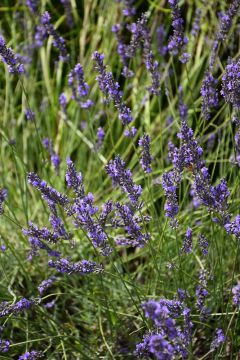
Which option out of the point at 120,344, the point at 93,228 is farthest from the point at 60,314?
the point at 93,228

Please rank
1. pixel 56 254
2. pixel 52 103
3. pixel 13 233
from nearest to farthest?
pixel 56 254
pixel 13 233
pixel 52 103

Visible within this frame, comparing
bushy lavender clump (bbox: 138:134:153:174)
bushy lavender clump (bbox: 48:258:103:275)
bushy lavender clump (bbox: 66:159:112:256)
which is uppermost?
bushy lavender clump (bbox: 138:134:153:174)

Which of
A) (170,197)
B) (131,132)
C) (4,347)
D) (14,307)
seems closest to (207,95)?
(131,132)

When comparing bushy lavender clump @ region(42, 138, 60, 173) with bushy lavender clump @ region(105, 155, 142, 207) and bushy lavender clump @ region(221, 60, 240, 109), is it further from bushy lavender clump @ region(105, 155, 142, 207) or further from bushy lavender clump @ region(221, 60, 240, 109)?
bushy lavender clump @ region(221, 60, 240, 109)

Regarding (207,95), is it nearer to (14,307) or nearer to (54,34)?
(54,34)

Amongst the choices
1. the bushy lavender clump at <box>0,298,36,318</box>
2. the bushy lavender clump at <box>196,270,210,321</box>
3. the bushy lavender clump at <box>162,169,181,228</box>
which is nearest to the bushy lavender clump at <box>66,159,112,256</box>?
the bushy lavender clump at <box>162,169,181,228</box>

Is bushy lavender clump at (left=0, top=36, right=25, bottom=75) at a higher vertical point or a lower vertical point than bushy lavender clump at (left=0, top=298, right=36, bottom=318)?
higher

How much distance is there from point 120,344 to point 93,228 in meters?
0.97

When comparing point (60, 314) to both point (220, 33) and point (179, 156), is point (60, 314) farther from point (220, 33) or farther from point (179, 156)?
point (220, 33)

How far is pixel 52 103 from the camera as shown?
13.1 feet

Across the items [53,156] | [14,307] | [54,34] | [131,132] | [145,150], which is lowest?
[14,307]

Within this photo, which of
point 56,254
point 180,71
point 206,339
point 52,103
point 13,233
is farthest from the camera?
point 180,71

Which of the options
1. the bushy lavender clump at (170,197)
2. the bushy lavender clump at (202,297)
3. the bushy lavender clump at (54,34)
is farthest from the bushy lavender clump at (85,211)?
the bushy lavender clump at (54,34)

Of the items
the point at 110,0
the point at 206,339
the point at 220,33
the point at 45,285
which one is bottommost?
the point at 206,339
